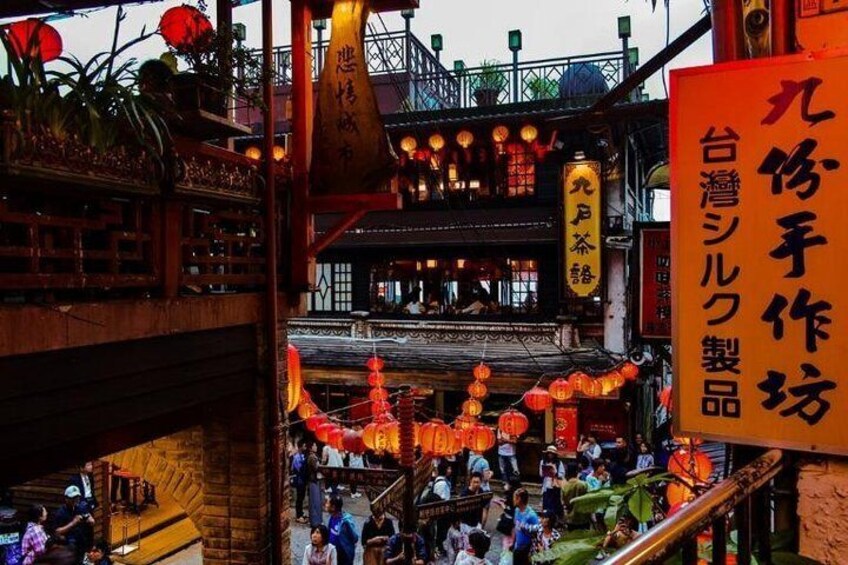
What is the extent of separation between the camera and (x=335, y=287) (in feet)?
78.0

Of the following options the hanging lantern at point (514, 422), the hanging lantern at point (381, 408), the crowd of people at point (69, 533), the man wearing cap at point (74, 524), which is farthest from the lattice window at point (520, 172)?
the man wearing cap at point (74, 524)

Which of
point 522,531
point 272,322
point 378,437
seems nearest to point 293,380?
point 272,322

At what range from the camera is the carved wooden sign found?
837 cm

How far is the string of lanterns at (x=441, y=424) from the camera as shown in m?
12.4

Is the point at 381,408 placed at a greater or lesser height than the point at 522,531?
greater

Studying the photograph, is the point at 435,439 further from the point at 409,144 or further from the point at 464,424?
the point at 409,144

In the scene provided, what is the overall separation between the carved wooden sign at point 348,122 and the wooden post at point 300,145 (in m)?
0.16

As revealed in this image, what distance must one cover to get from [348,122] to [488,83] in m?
14.6

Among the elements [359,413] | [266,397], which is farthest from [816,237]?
[359,413]

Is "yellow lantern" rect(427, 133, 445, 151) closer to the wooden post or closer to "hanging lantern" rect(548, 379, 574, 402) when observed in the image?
"hanging lantern" rect(548, 379, 574, 402)

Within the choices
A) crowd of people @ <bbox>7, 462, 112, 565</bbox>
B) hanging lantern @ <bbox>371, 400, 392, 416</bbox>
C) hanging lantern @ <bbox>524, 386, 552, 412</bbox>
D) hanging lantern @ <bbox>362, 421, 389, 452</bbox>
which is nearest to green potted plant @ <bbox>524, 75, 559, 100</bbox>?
hanging lantern @ <bbox>524, 386, 552, 412</bbox>

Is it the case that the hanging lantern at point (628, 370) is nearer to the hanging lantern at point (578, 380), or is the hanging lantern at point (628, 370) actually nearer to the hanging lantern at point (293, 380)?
the hanging lantern at point (578, 380)

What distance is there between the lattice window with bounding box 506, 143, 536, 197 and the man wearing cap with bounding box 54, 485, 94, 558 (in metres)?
14.4

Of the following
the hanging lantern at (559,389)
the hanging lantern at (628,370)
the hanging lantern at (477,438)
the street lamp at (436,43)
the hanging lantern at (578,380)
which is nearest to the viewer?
the hanging lantern at (477,438)
